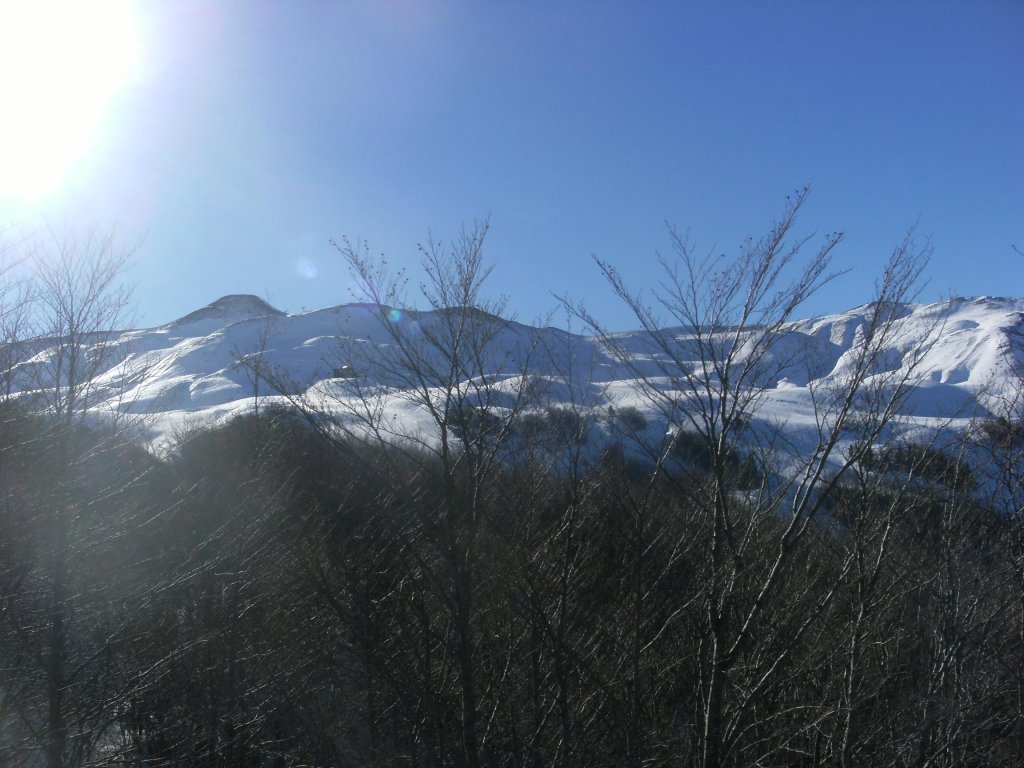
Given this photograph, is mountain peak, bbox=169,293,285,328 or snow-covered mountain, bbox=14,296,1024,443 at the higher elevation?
mountain peak, bbox=169,293,285,328

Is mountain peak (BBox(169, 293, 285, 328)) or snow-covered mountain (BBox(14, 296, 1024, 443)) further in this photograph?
mountain peak (BBox(169, 293, 285, 328))

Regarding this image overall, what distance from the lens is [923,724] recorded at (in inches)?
295

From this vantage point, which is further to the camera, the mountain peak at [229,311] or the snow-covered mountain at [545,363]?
the mountain peak at [229,311]

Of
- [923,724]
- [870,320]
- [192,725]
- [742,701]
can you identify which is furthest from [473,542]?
[192,725]

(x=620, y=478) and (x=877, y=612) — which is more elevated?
(x=620, y=478)

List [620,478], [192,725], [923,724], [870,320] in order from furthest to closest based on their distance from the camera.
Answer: [192,725], [620,478], [923,724], [870,320]

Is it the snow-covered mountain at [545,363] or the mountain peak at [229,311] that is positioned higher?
the mountain peak at [229,311]

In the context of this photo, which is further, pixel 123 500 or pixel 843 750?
pixel 123 500

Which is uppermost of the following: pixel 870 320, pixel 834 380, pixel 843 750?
pixel 870 320

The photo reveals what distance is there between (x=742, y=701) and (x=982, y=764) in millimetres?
4495

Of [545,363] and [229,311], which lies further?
[229,311]

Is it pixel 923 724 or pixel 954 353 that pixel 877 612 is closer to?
pixel 923 724

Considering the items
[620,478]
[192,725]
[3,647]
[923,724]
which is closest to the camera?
[923,724]

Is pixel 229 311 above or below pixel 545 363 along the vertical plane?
above
